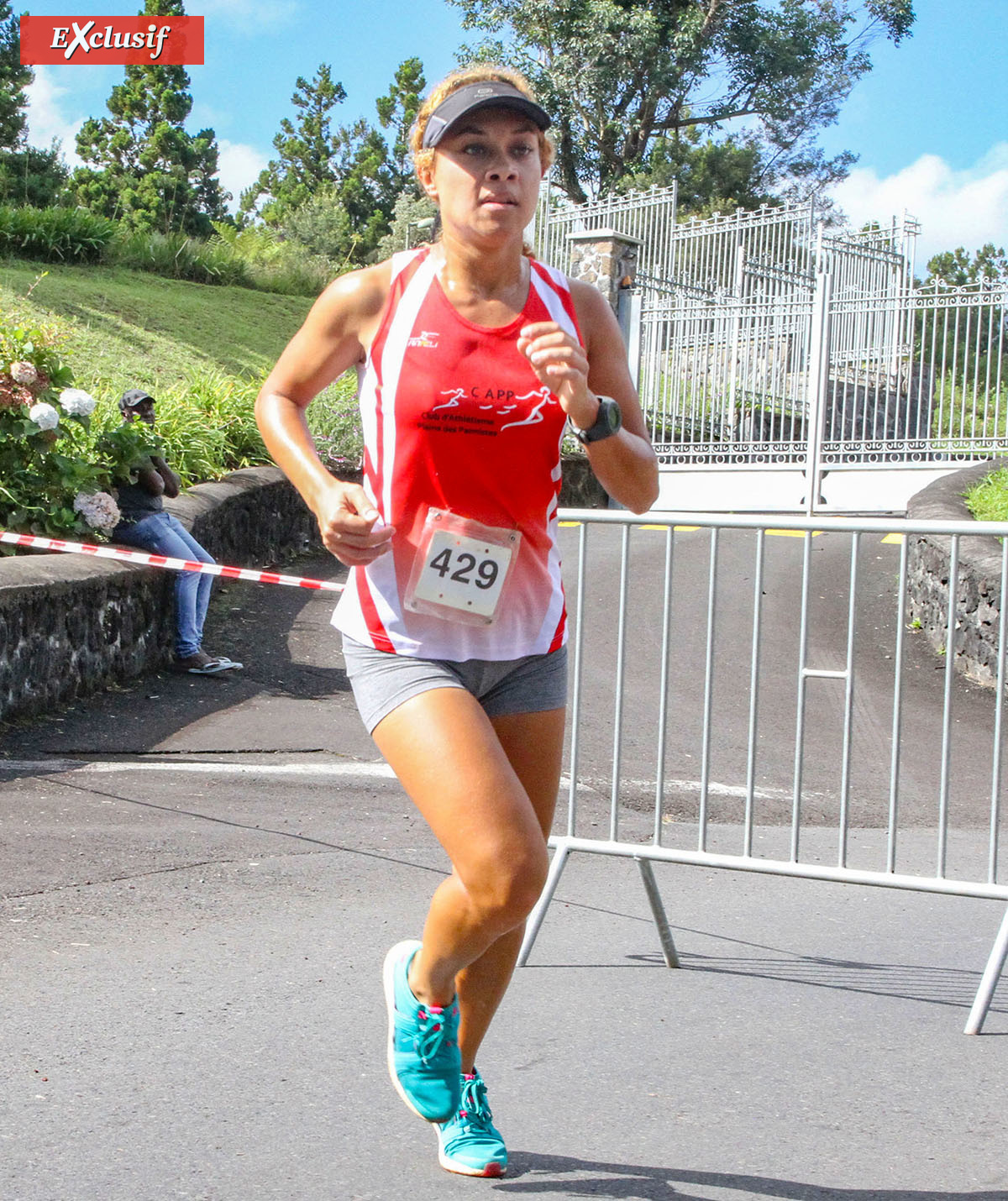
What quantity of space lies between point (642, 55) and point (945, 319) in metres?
21.8

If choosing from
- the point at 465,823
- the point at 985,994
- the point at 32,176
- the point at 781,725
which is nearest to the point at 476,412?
the point at 465,823

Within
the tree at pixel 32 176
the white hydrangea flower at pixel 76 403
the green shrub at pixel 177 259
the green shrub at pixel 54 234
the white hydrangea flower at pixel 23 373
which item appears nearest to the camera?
the white hydrangea flower at pixel 23 373

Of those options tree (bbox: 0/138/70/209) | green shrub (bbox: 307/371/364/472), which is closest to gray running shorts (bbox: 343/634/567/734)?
green shrub (bbox: 307/371/364/472)

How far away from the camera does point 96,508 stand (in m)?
8.80

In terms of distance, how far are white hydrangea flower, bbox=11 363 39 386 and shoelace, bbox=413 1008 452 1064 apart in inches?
268

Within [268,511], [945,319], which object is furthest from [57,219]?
[945,319]

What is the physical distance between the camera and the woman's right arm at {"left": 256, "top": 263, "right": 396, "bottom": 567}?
2.59 m

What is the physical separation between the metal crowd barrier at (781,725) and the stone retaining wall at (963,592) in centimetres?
18

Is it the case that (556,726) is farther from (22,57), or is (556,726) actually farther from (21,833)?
(22,57)

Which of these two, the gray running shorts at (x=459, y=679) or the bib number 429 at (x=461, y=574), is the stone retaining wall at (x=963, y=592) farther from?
the bib number 429 at (x=461, y=574)

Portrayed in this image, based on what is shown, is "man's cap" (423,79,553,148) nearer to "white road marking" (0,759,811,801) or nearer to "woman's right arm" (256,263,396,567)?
"woman's right arm" (256,263,396,567)

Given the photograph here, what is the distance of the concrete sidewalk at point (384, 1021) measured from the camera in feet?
9.70

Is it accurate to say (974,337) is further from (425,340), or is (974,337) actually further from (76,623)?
(425,340)

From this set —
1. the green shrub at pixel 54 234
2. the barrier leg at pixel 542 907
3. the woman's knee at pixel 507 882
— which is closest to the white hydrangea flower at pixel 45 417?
the barrier leg at pixel 542 907
